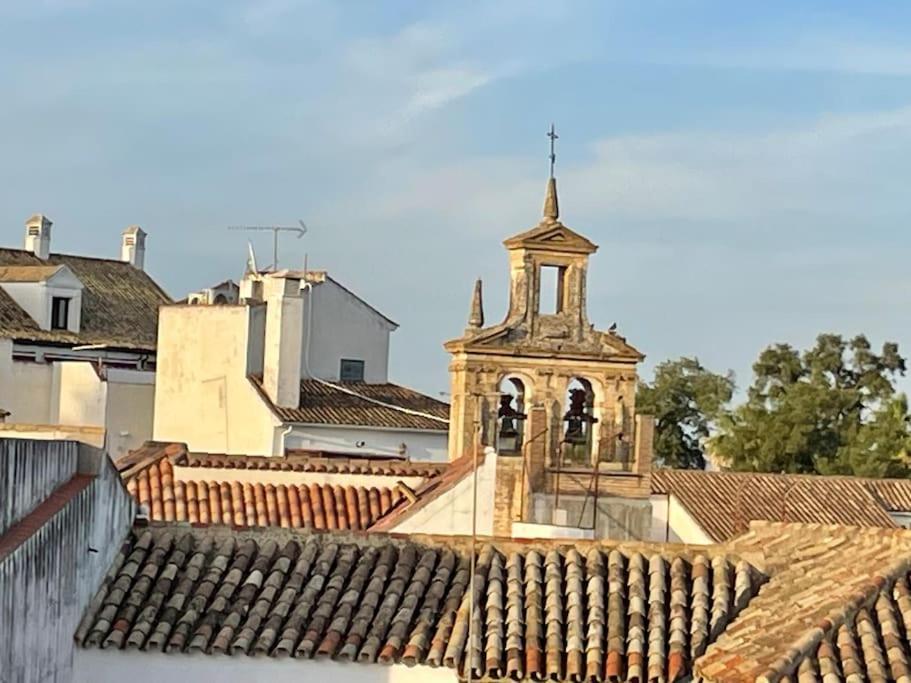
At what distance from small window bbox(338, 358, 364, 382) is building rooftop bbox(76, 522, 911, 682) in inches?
1247

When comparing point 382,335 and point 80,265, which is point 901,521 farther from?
point 80,265

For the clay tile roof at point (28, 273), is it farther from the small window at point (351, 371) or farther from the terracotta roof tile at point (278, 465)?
the terracotta roof tile at point (278, 465)

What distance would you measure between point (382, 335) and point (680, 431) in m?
23.9

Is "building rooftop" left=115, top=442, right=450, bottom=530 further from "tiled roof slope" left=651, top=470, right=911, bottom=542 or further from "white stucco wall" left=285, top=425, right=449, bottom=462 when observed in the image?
"tiled roof slope" left=651, top=470, right=911, bottom=542

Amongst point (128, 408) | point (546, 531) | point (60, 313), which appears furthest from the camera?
point (60, 313)

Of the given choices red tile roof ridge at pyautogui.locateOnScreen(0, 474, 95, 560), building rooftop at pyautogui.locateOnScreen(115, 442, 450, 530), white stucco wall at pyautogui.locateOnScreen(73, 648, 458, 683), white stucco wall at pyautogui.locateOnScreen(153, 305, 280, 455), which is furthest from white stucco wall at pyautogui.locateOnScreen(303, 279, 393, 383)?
white stucco wall at pyautogui.locateOnScreen(73, 648, 458, 683)

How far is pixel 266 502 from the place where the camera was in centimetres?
3006

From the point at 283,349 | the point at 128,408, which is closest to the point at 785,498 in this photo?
the point at 283,349

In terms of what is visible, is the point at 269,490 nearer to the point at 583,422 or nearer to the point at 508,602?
the point at 583,422

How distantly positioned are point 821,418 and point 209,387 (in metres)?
25.2

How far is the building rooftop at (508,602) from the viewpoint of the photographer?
18.5 metres

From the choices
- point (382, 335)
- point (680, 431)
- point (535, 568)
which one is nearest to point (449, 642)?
point (535, 568)

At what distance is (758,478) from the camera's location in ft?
175

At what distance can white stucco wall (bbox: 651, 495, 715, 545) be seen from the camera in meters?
33.5
